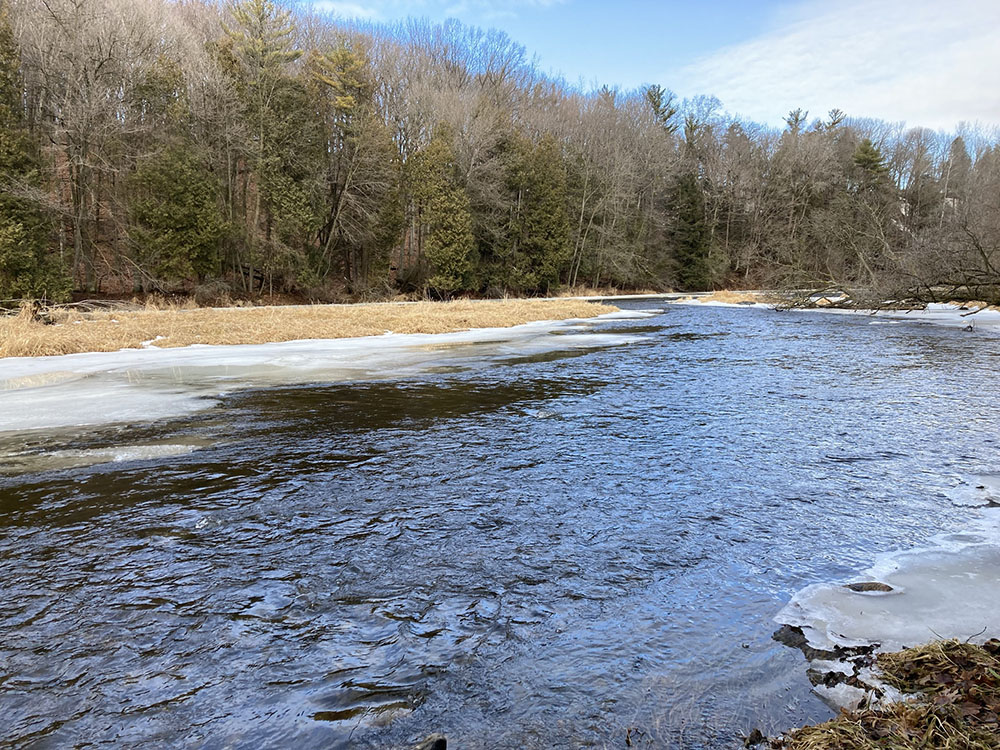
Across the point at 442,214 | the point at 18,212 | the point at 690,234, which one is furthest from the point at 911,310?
the point at 690,234

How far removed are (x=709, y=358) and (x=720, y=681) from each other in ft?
37.2

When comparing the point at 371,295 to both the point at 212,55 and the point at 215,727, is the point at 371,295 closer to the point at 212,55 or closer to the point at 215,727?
the point at 212,55

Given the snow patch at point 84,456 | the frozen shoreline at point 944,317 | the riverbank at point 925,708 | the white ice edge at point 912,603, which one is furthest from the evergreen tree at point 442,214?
the riverbank at point 925,708

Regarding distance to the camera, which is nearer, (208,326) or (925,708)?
(925,708)

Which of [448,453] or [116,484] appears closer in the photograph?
[116,484]

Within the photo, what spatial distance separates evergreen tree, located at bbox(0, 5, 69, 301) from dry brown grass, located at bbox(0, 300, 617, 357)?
338cm

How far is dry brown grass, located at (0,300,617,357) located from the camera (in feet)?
39.3

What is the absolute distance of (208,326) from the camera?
15.0m

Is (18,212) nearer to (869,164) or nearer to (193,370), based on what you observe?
(193,370)

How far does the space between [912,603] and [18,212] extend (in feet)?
76.5

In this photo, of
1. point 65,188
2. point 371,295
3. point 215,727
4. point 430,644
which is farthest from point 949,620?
point 371,295

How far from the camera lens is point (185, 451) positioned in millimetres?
5949

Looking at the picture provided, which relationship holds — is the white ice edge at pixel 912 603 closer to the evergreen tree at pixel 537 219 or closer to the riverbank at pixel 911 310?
the riverbank at pixel 911 310

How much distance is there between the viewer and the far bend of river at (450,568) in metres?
2.45
